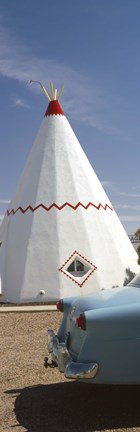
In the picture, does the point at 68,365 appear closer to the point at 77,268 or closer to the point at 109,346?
the point at 109,346

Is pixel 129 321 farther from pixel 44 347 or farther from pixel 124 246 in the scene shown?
pixel 124 246

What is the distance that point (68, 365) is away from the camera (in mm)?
3855

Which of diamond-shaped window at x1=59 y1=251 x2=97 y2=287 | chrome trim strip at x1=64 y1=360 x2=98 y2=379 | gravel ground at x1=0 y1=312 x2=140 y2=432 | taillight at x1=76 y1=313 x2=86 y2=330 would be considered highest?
diamond-shaped window at x1=59 y1=251 x2=97 y2=287

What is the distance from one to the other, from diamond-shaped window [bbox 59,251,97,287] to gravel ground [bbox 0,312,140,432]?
20.3 ft

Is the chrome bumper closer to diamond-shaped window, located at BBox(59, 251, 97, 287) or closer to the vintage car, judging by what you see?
the vintage car

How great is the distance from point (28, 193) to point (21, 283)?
8.40 feet

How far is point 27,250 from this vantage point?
12977mm

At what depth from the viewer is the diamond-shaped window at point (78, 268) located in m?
12.8

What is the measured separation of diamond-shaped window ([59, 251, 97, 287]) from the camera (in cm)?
1282

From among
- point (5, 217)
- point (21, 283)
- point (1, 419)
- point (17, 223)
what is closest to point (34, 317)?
point (21, 283)

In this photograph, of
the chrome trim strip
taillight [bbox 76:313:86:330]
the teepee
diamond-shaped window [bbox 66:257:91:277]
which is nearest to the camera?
the chrome trim strip

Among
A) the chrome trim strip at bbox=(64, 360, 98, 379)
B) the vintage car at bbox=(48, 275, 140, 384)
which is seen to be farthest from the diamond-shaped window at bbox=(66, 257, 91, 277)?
the chrome trim strip at bbox=(64, 360, 98, 379)

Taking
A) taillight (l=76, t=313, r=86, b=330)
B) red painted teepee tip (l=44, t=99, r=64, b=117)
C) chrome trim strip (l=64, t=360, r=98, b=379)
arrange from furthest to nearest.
→ red painted teepee tip (l=44, t=99, r=64, b=117) → taillight (l=76, t=313, r=86, b=330) → chrome trim strip (l=64, t=360, r=98, b=379)

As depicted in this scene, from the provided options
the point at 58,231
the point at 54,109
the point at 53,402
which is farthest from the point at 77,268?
the point at 53,402
